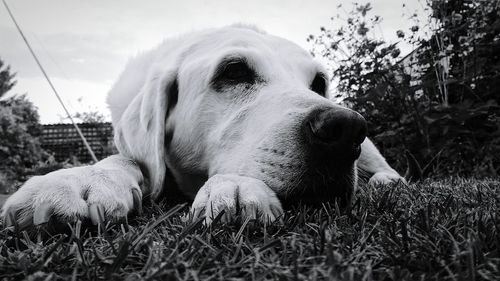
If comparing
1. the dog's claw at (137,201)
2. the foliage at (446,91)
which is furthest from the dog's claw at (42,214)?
the foliage at (446,91)

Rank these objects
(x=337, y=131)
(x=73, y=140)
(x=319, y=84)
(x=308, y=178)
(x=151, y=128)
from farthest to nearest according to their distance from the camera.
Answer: (x=73, y=140) → (x=319, y=84) → (x=151, y=128) → (x=308, y=178) → (x=337, y=131)

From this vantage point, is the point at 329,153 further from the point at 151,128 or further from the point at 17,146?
the point at 17,146

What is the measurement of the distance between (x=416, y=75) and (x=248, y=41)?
285cm

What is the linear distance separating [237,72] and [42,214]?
4.63ft

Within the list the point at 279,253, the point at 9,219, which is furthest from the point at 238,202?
the point at 9,219

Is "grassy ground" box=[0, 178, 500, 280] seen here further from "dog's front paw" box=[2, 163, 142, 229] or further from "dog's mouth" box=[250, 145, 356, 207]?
"dog's mouth" box=[250, 145, 356, 207]

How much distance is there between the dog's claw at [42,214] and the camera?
51.0 inches

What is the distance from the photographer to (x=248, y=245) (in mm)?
1040

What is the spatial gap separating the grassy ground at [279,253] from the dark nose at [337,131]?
0.32 m

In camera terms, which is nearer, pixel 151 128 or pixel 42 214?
pixel 42 214

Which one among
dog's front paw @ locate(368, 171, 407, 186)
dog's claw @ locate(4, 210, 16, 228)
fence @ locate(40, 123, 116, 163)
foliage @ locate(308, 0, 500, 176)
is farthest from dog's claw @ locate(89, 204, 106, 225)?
fence @ locate(40, 123, 116, 163)

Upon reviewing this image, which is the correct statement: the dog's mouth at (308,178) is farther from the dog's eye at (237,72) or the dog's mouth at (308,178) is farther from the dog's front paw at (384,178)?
the dog's front paw at (384,178)

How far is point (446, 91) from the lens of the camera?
4.20 metres

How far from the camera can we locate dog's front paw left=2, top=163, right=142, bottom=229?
4.32ft
